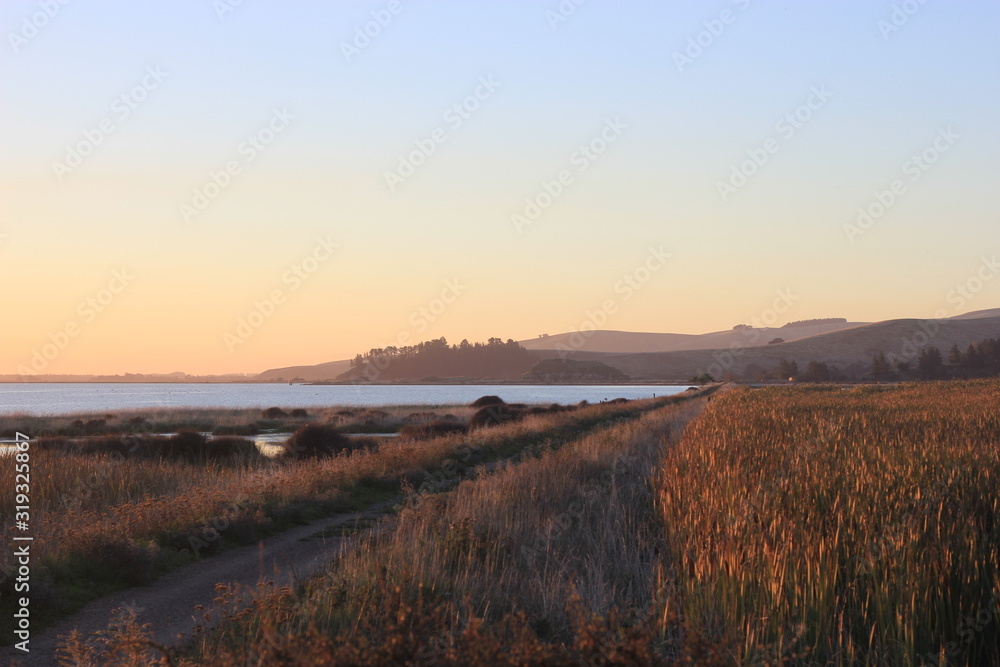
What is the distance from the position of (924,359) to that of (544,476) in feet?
408

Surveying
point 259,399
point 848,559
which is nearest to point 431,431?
point 848,559

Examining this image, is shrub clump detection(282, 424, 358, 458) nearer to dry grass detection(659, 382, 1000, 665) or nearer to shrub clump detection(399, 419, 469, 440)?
shrub clump detection(399, 419, 469, 440)

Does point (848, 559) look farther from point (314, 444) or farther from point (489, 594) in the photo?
point (314, 444)

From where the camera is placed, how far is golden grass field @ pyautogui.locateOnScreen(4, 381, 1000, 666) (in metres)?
4.31

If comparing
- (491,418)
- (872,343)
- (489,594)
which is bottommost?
(491,418)

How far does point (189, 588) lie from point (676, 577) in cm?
532

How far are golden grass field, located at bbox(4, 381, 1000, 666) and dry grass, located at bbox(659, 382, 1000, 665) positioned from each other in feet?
0.09

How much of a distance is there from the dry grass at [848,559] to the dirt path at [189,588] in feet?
12.4

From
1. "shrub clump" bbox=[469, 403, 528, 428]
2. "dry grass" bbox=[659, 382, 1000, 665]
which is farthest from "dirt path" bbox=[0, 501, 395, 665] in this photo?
"shrub clump" bbox=[469, 403, 528, 428]

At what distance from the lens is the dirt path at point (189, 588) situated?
256 inches

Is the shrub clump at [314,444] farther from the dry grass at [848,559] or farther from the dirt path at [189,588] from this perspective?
the dry grass at [848,559]

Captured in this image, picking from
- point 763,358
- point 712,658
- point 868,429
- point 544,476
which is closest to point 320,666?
point 712,658

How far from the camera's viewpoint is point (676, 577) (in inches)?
280

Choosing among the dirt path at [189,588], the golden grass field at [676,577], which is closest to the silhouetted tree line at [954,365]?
the golden grass field at [676,577]
